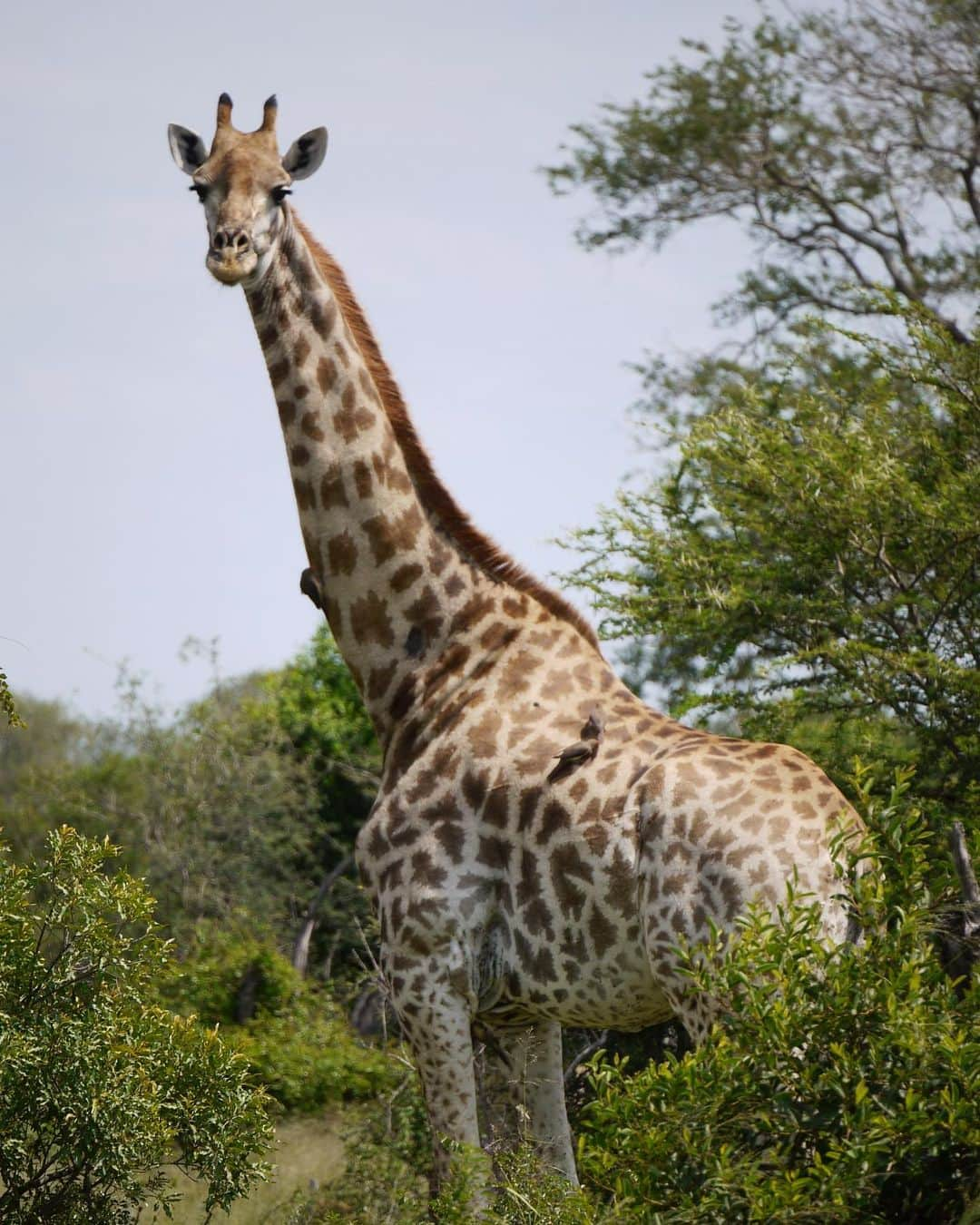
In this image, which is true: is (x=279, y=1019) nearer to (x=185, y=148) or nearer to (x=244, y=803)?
(x=244, y=803)

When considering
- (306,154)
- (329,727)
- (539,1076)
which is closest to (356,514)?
(306,154)

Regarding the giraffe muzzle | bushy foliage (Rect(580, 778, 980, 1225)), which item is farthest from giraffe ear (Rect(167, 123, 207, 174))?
bushy foliage (Rect(580, 778, 980, 1225))

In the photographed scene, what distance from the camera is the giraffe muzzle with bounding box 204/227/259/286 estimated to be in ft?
20.8

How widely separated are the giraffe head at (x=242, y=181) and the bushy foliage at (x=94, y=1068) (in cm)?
237

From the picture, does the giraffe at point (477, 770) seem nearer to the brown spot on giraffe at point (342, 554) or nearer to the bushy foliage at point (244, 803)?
the brown spot on giraffe at point (342, 554)

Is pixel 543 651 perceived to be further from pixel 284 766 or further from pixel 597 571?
pixel 284 766

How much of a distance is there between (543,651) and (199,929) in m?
14.9

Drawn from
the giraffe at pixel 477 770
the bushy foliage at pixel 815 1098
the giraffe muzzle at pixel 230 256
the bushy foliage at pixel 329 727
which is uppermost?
the bushy foliage at pixel 329 727

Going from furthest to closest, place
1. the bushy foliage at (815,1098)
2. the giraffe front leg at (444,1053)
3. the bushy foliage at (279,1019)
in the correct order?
1. the bushy foliage at (279,1019)
2. the giraffe front leg at (444,1053)
3. the bushy foliage at (815,1098)

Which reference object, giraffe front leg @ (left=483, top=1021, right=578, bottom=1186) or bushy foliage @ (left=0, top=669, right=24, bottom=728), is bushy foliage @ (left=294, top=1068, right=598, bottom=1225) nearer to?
giraffe front leg @ (left=483, top=1021, right=578, bottom=1186)

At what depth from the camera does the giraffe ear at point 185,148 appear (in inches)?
278

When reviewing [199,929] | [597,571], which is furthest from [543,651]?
[199,929]

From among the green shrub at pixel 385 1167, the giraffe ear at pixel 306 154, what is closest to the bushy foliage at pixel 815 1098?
the green shrub at pixel 385 1167

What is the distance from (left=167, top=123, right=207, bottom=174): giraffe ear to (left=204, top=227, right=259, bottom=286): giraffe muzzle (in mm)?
877
